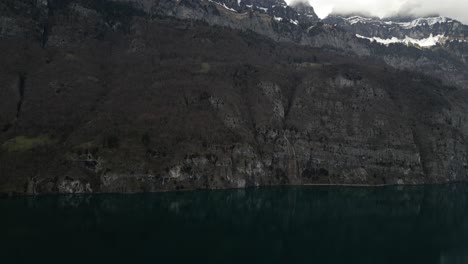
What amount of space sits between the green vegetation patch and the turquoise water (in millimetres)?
24812

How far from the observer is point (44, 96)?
185 meters

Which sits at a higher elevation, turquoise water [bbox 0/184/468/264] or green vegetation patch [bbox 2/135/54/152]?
green vegetation patch [bbox 2/135/54/152]

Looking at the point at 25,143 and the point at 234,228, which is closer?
the point at 234,228

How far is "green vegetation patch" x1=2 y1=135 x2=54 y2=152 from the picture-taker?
149750 mm

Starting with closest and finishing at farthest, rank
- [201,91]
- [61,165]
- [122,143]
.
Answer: [61,165]
[122,143]
[201,91]

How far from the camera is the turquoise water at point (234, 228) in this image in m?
80.5

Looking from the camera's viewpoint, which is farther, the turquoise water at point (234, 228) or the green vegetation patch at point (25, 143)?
the green vegetation patch at point (25, 143)

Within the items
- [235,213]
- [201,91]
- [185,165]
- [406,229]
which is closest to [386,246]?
[406,229]

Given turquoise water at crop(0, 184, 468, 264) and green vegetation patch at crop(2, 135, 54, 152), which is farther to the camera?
green vegetation patch at crop(2, 135, 54, 152)

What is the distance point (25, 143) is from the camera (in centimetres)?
15412

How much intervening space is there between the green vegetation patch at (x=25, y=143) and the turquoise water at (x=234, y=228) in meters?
24.8

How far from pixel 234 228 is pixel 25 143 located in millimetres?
84512

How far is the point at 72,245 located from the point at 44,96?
383 ft

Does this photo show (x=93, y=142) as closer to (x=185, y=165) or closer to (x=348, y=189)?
(x=185, y=165)
